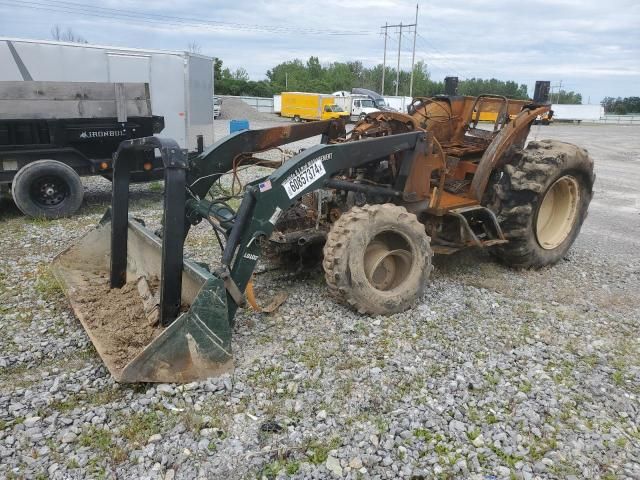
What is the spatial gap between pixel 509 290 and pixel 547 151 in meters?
1.62

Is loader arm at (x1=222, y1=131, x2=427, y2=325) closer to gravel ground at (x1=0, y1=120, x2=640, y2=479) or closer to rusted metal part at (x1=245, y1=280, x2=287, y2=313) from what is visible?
rusted metal part at (x1=245, y1=280, x2=287, y2=313)

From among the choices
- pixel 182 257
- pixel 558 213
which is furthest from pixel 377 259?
pixel 558 213

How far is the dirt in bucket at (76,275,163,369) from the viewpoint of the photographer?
3791 mm

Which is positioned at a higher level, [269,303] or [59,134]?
[59,134]

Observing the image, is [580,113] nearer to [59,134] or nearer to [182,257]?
[59,134]

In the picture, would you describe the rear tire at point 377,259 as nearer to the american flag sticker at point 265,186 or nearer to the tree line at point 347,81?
the american flag sticker at point 265,186

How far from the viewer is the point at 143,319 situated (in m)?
4.21

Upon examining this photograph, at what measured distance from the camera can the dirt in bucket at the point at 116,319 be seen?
379 cm

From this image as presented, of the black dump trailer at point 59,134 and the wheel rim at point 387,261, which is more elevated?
the black dump trailer at point 59,134

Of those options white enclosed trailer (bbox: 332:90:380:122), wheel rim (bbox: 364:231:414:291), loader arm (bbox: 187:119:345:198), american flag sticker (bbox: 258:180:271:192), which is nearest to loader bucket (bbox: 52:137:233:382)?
american flag sticker (bbox: 258:180:271:192)

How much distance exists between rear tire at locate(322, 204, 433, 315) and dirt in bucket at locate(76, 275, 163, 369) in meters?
1.50

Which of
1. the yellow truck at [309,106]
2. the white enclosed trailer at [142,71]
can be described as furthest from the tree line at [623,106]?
the white enclosed trailer at [142,71]

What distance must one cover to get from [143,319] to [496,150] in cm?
396

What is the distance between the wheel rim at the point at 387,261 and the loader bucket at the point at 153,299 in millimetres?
1566
